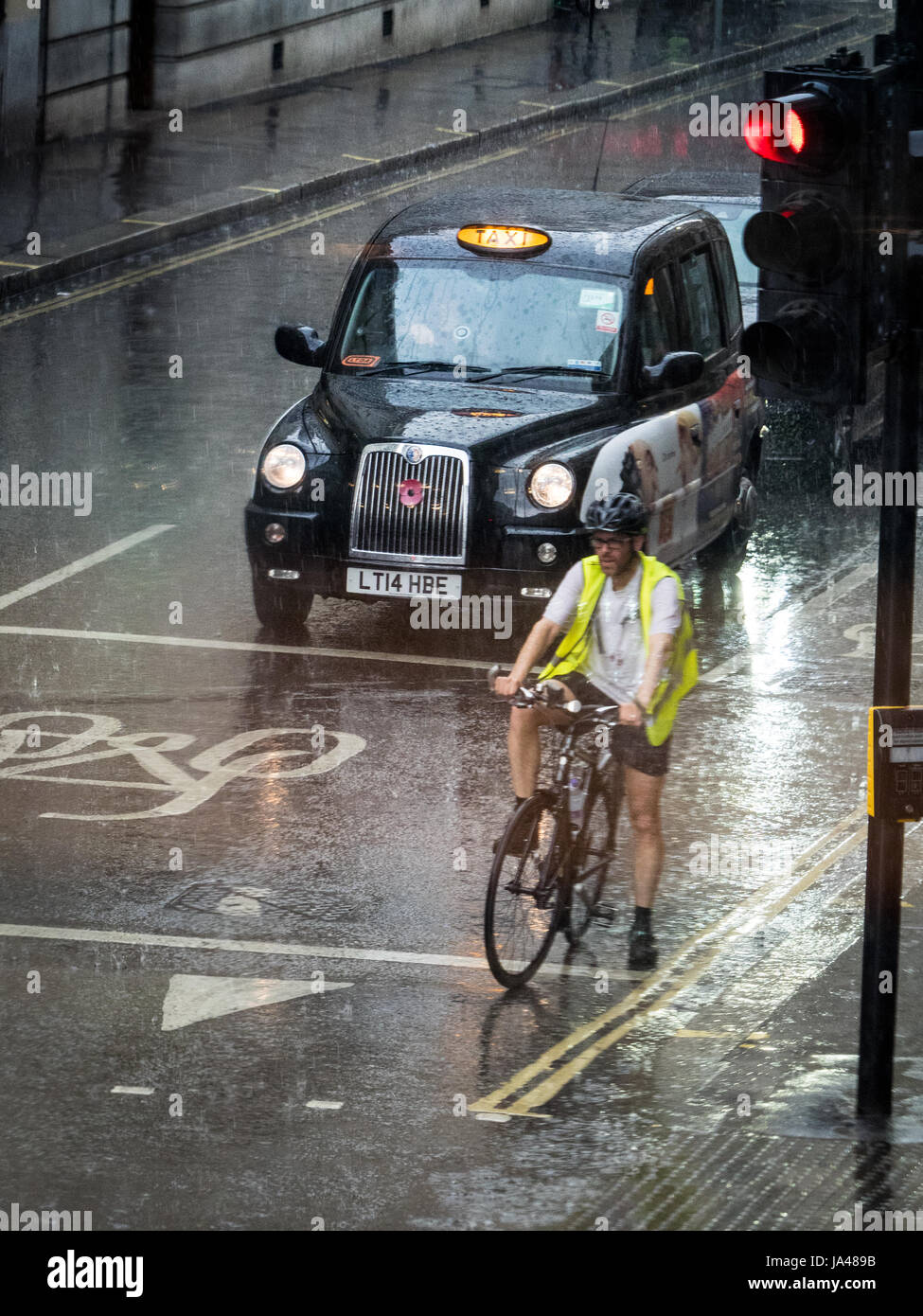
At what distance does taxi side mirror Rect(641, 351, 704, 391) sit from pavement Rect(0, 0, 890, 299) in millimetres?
10356

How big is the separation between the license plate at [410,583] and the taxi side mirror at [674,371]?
1737 millimetres

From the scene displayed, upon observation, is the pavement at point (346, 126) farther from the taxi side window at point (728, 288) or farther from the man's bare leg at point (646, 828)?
the man's bare leg at point (646, 828)

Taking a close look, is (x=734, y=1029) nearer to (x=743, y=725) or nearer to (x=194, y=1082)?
(x=194, y=1082)

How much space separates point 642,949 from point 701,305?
257 inches

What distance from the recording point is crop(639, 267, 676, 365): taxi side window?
43.7ft

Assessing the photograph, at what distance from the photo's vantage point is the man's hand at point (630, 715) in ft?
27.7

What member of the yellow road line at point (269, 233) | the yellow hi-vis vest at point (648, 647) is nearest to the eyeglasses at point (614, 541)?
the yellow hi-vis vest at point (648, 647)

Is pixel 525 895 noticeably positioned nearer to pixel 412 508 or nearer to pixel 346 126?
pixel 412 508

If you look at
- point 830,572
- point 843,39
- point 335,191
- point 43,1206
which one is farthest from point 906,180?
point 843,39

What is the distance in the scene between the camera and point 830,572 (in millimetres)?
14703

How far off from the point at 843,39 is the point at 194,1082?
3773cm

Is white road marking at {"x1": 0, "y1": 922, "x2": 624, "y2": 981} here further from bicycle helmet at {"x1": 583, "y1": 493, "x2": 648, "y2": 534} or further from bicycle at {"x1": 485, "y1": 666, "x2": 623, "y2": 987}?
bicycle helmet at {"x1": 583, "y1": 493, "x2": 648, "y2": 534}

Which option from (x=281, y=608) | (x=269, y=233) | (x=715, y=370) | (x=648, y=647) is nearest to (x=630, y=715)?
(x=648, y=647)

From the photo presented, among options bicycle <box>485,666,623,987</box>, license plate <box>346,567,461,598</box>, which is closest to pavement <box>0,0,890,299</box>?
license plate <box>346,567,461,598</box>
